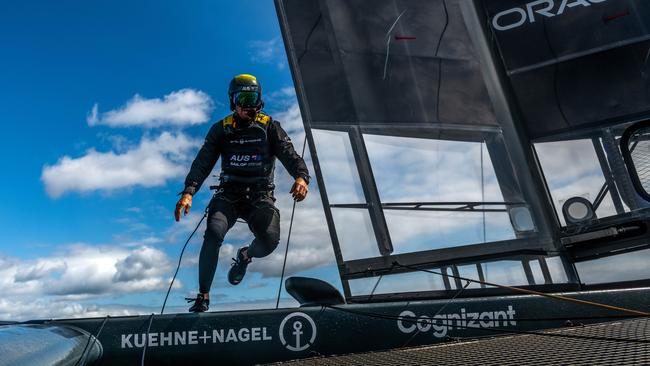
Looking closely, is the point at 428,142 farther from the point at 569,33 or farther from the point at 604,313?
the point at 604,313

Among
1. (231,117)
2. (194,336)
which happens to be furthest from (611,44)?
(194,336)

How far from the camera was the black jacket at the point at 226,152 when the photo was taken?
348cm

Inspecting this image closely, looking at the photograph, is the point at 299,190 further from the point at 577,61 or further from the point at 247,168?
the point at 577,61

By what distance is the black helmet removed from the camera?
11.6ft

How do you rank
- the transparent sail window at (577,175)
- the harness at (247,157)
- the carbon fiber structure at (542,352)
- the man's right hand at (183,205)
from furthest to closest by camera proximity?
the transparent sail window at (577,175), the harness at (247,157), the man's right hand at (183,205), the carbon fiber structure at (542,352)

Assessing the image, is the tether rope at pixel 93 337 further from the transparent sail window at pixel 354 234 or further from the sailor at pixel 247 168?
the transparent sail window at pixel 354 234

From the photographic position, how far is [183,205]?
3.21 meters

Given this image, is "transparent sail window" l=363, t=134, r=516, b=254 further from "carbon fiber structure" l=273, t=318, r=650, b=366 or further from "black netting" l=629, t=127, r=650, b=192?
"carbon fiber structure" l=273, t=318, r=650, b=366

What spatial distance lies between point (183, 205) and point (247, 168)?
1.55 feet

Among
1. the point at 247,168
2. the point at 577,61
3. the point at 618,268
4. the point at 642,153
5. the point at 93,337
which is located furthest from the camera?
the point at 577,61

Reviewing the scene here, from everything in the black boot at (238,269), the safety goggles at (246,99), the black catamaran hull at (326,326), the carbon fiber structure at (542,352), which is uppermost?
the safety goggles at (246,99)

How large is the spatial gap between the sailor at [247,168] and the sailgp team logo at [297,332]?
82cm

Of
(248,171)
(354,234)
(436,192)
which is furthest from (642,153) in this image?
(248,171)

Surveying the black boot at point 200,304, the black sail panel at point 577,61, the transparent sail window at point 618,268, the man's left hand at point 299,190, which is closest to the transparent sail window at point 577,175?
the black sail panel at point 577,61
